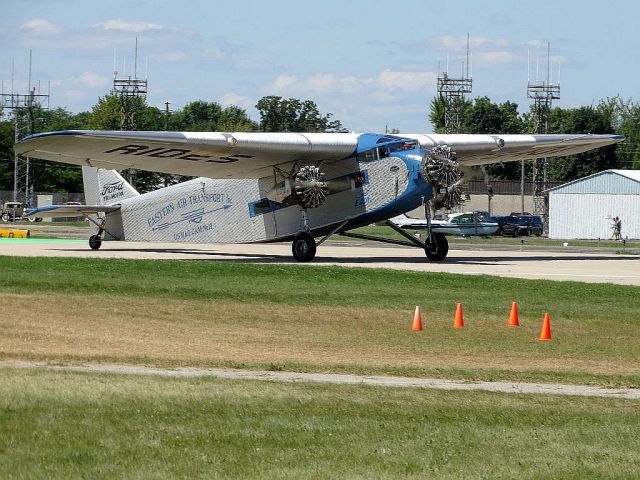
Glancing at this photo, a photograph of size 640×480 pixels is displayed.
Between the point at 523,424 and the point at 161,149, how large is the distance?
998 inches

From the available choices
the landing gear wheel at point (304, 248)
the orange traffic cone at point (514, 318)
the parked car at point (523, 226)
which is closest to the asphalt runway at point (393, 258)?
the landing gear wheel at point (304, 248)

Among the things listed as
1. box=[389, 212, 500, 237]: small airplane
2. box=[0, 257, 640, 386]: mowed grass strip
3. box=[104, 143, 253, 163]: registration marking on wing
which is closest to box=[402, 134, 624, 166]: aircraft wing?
box=[104, 143, 253, 163]: registration marking on wing

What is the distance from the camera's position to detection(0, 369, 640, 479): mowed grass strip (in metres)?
10.3

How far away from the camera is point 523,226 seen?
83.1 meters

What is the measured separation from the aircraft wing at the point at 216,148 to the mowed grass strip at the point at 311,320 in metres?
3.61

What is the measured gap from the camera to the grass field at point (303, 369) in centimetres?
1066

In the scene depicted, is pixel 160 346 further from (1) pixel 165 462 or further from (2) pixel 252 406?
(1) pixel 165 462

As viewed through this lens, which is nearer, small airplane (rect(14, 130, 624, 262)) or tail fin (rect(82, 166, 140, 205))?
small airplane (rect(14, 130, 624, 262))

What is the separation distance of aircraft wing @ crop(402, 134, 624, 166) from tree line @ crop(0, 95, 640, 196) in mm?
57544

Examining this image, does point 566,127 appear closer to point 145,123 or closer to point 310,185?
point 145,123

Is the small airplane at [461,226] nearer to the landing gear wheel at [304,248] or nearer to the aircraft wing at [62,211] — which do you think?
the aircraft wing at [62,211]

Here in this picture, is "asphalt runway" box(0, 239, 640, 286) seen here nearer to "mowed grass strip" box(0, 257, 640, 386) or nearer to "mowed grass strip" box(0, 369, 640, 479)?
"mowed grass strip" box(0, 257, 640, 386)

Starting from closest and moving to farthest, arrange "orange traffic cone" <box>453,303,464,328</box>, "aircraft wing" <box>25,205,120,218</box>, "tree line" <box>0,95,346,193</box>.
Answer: "orange traffic cone" <box>453,303,464,328</box>, "aircraft wing" <box>25,205,120,218</box>, "tree line" <box>0,95,346,193</box>

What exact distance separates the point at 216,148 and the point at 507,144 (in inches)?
448
